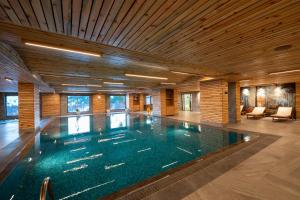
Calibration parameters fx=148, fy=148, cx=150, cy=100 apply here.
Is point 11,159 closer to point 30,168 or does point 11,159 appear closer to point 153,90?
point 30,168

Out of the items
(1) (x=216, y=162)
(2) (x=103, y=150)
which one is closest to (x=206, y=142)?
(1) (x=216, y=162)

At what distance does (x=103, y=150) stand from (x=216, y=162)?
334cm

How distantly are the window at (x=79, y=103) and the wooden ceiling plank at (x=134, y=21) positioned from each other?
15548mm

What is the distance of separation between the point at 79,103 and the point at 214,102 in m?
14.6

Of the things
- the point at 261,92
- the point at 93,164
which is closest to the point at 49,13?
the point at 93,164

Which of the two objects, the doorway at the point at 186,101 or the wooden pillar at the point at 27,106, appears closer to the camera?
the wooden pillar at the point at 27,106

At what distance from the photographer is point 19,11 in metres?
1.89

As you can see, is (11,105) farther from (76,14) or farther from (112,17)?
(112,17)

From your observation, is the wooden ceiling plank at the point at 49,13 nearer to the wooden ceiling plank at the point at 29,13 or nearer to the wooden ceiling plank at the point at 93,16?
the wooden ceiling plank at the point at 29,13

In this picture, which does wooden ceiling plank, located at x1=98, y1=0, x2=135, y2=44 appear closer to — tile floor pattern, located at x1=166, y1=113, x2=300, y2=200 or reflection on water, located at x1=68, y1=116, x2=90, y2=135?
tile floor pattern, located at x1=166, y1=113, x2=300, y2=200

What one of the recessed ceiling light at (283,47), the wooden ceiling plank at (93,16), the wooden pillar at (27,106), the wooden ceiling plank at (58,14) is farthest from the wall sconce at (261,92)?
the wooden pillar at (27,106)

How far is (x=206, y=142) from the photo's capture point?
5.20m

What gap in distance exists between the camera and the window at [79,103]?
53.5 ft

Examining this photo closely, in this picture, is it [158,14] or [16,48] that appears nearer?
[158,14]
